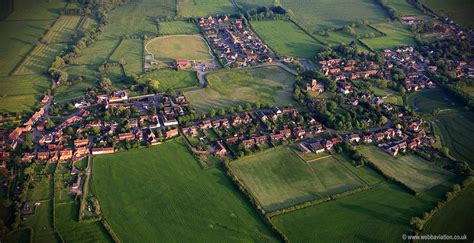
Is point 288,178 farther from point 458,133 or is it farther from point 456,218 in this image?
point 458,133

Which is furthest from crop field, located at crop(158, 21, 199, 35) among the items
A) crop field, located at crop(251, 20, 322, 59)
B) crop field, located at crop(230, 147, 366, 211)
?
crop field, located at crop(230, 147, 366, 211)

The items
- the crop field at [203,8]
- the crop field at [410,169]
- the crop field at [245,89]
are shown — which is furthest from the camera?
the crop field at [203,8]

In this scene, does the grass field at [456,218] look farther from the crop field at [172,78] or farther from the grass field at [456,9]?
the grass field at [456,9]

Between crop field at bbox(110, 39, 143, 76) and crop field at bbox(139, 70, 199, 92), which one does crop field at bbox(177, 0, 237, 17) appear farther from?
crop field at bbox(139, 70, 199, 92)

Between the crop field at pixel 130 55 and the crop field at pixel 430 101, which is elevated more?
the crop field at pixel 430 101

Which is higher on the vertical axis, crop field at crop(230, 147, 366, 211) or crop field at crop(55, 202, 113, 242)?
crop field at crop(230, 147, 366, 211)

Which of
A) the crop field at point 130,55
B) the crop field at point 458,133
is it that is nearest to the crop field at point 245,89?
the crop field at point 130,55
